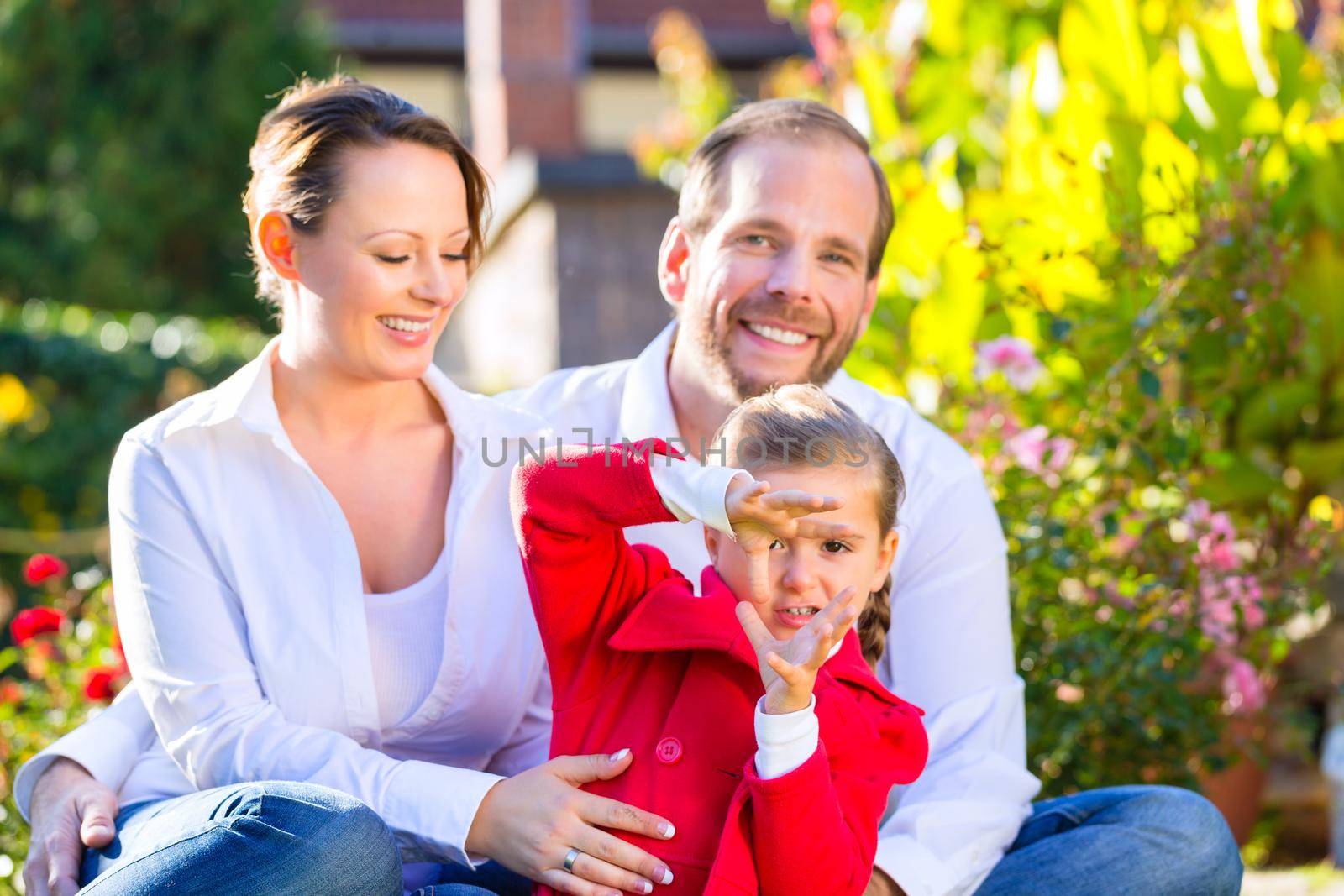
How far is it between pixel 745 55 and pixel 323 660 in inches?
449

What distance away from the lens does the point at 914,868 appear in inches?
86.4

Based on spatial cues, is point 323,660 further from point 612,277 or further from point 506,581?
point 612,277

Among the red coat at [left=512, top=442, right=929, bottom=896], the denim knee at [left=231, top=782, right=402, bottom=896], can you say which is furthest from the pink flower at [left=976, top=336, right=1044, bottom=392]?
the denim knee at [left=231, top=782, right=402, bottom=896]

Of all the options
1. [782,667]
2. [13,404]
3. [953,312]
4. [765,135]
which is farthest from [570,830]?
[13,404]

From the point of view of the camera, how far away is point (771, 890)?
6.11 feet

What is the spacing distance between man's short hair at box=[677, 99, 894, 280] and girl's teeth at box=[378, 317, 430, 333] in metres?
0.59

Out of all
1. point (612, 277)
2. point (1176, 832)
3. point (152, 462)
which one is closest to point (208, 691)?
point (152, 462)

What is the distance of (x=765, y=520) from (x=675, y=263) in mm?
1117

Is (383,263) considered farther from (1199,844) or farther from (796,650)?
(1199,844)

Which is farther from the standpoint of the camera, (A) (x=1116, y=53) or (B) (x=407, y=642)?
(A) (x=1116, y=53)

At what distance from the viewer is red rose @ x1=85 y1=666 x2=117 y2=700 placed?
2943mm

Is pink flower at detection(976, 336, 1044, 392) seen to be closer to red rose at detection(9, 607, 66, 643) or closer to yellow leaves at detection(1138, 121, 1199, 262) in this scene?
yellow leaves at detection(1138, 121, 1199, 262)

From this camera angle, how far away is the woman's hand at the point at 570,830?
1938 mm

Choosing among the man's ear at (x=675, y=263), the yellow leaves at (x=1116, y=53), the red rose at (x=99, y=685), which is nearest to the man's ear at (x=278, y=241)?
the man's ear at (x=675, y=263)
